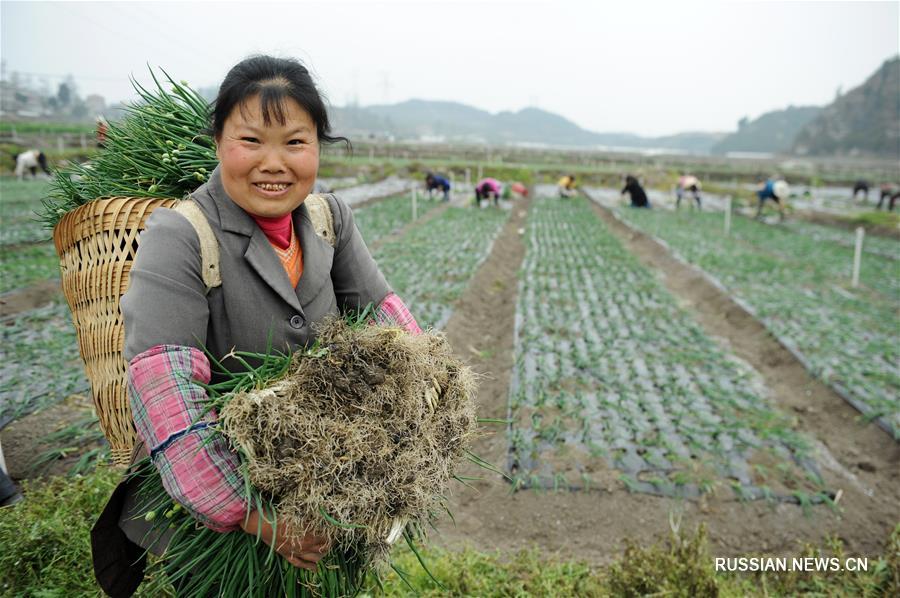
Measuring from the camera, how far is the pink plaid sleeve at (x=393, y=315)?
1654 millimetres

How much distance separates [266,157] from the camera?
132 centimetres

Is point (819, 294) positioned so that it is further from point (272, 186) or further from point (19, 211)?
point (19, 211)

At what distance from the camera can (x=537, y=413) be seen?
4.77 meters

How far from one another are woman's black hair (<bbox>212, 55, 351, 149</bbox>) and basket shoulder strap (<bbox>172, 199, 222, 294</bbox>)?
213 mm

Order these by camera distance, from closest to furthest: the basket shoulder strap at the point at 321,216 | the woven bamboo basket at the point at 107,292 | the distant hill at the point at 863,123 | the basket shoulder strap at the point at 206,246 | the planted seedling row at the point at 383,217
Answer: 1. the basket shoulder strap at the point at 206,246
2. the woven bamboo basket at the point at 107,292
3. the basket shoulder strap at the point at 321,216
4. the planted seedling row at the point at 383,217
5. the distant hill at the point at 863,123

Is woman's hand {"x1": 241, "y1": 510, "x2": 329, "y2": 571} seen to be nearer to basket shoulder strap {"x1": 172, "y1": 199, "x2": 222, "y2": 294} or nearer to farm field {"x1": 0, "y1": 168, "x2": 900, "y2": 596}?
basket shoulder strap {"x1": 172, "y1": 199, "x2": 222, "y2": 294}

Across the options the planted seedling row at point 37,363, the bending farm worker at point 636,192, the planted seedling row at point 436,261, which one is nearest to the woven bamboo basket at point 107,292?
the planted seedling row at point 37,363

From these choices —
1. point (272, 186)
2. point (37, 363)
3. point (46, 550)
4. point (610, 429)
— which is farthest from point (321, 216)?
point (37, 363)

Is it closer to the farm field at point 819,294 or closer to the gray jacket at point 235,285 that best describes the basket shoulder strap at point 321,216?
the gray jacket at point 235,285

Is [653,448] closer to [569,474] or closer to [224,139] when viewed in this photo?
[569,474]

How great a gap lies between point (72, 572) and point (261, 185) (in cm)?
184

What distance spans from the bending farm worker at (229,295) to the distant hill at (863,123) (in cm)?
8818

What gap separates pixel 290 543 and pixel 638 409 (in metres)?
4.26

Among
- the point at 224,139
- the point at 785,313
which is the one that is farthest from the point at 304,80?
the point at 785,313
